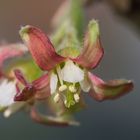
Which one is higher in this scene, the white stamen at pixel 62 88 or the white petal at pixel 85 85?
the white stamen at pixel 62 88

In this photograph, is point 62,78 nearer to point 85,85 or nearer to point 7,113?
point 85,85

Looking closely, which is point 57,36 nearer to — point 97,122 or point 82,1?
point 82,1

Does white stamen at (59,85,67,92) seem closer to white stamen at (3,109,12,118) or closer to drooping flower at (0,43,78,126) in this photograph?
drooping flower at (0,43,78,126)

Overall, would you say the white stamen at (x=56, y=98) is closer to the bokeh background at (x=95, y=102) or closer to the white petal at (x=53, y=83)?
the white petal at (x=53, y=83)

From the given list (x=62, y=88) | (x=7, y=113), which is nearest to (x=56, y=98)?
(x=62, y=88)

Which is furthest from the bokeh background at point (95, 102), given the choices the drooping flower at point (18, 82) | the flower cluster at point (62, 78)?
the flower cluster at point (62, 78)

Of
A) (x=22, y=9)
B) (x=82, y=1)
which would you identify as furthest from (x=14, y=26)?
(x=82, y=1)

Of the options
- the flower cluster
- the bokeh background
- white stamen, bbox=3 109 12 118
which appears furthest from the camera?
the bokeh background

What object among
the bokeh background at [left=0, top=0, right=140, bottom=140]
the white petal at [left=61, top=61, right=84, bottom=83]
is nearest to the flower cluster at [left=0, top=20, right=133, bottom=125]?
the white petal at [left=61, top=61, right=84, bottom=83]
